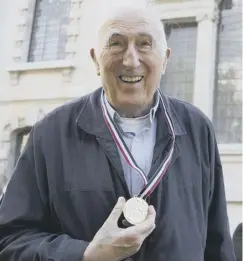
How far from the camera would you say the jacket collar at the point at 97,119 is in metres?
1.32

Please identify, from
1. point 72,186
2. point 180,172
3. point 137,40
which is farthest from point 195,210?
point 137,40

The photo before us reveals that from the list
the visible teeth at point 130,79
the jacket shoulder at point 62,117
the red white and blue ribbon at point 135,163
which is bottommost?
the red white and blue ribbon at point 135,163

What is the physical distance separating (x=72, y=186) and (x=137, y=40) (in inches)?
15.0

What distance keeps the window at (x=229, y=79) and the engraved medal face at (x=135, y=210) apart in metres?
6.66

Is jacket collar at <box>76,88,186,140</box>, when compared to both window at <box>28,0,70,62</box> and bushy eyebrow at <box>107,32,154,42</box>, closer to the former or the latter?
bushy eyebrow at <box>107,32,154,42</box>

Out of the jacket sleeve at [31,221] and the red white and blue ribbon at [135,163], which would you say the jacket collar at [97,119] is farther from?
the jacket sleeve at [31,221]

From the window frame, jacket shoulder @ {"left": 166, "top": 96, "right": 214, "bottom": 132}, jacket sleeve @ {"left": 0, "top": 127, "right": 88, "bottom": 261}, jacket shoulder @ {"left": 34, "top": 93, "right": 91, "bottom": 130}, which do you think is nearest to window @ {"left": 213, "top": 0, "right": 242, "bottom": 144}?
the window frame

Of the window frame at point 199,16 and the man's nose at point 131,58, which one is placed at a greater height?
the window frame at point 199,16

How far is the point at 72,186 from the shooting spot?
1.27 m

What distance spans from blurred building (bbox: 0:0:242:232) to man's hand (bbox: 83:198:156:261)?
6.24m

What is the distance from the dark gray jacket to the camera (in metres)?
1.24

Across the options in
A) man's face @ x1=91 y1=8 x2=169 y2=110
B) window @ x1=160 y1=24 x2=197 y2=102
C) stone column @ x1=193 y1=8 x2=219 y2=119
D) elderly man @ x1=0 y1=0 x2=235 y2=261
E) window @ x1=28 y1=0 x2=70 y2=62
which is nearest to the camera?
elderly man @ x1=0 y1=0 x2=235 y2=261

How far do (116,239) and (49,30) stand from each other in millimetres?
8109

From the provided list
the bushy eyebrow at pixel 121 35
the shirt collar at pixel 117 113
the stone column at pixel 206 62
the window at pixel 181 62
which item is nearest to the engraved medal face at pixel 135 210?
the shirt collar at pixel 117 113
